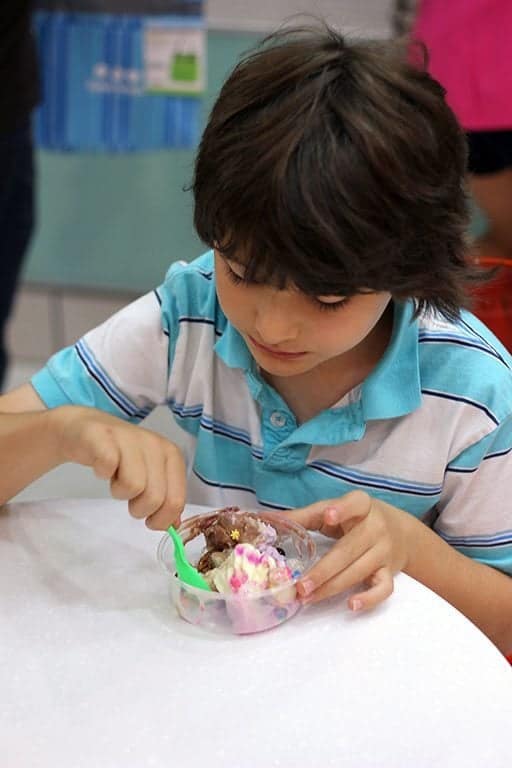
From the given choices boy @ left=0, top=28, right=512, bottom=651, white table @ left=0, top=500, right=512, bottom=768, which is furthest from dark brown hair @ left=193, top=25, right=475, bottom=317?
white table @ left=0, top=500, right=512, bottom=768

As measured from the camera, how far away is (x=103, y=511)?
854mm

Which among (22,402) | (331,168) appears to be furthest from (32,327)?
(331,168)

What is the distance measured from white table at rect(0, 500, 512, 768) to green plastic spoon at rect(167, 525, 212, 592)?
3cm

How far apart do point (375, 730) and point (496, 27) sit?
3.83ft

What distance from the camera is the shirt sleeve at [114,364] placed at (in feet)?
3.02

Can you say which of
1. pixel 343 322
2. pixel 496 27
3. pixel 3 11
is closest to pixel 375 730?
pixel 343 322

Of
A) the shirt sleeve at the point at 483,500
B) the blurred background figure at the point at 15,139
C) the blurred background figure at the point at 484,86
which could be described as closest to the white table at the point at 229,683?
the shirt sleeve at the point at 483,500

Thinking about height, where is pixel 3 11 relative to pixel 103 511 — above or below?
→ above

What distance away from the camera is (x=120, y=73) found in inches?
82.8

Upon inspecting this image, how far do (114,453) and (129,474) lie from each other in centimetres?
2

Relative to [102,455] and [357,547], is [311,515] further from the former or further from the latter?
[102,455]

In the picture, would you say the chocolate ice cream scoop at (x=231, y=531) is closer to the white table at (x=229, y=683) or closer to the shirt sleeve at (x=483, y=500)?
the white table at (x=229, y=683)

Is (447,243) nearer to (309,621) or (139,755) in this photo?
(309,621)

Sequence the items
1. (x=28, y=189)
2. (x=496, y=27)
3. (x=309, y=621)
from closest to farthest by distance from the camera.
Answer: (x=309, y=621) → (x=496, y=27) → (x=28, y=189)
